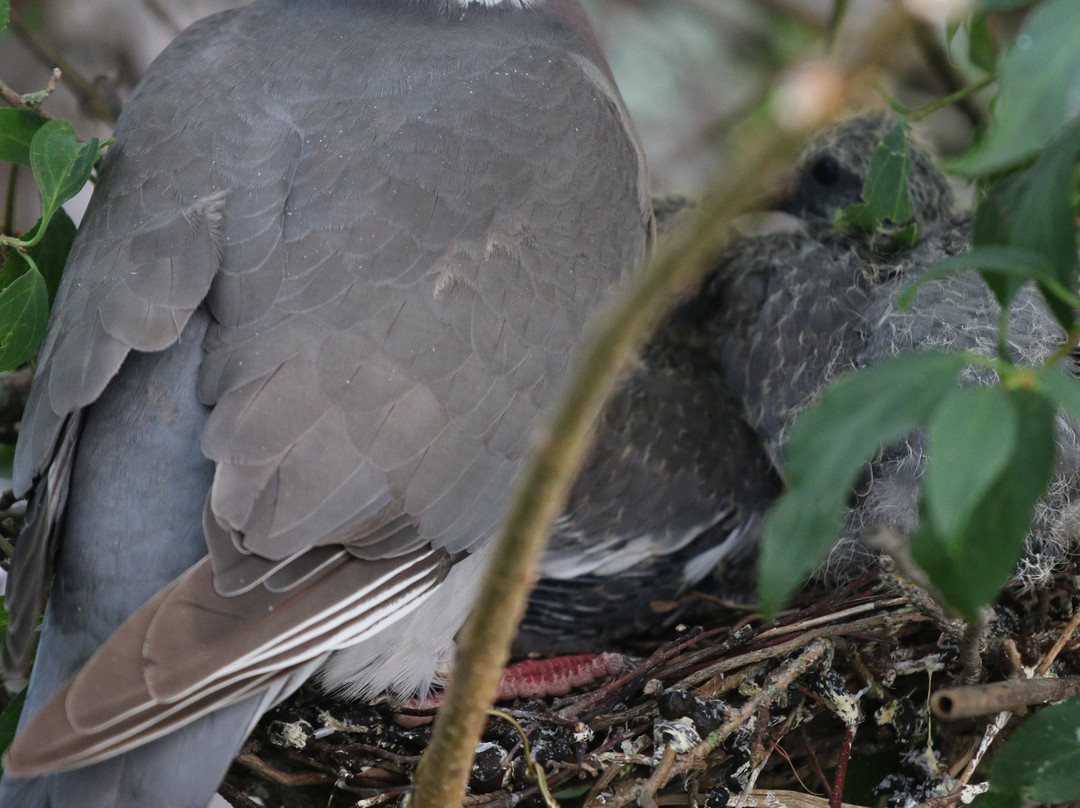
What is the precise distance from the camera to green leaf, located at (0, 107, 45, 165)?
61.3 inches

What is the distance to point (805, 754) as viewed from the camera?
1.66 m

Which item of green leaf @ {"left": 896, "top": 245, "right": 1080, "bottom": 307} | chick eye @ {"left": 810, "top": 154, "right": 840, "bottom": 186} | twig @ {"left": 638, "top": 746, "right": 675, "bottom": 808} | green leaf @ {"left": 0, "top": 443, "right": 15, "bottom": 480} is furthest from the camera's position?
chick eye @ {"left": 810, "top": 154, "right": 840, "bottom": 186}

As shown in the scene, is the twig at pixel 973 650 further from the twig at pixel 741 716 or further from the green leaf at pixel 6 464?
→ the green leaf at pixel 6 464

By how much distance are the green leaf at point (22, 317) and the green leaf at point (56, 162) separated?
93 mm

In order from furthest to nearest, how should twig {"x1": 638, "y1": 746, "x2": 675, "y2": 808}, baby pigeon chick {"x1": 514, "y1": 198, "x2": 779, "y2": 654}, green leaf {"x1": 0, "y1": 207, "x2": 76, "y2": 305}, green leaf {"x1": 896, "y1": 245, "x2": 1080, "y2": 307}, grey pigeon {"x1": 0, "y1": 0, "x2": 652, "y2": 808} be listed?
baby pigeon chick {"x1": 514, "y1": 198, "x2": 779, "y2": 654} < green leaf {"x1": 0, "y1": 207, "x2": 76, "y2": 305} < twig {"x1": 638, "y1": 746, "x2": 675, "y2": 808} < grey pigeon {"x1": 0, "y1": 0, "x2": 652, "y2": 808} < green leaf {"x1": 896, "y1": 245, "x2": 1080, "y2": 307}

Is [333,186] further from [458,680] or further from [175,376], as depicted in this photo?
[458,680]

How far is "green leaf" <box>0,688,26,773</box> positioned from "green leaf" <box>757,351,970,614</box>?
3.99ft

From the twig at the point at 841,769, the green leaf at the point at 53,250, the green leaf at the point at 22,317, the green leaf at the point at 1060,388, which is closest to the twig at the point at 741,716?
the twig at the point at 841,769

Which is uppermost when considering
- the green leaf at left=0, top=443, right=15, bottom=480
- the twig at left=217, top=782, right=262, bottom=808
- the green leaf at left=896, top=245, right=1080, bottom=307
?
the green leaf at left=0, top=443, right=15, bottom=480

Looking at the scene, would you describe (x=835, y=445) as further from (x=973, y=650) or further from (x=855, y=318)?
(x=855, y=318)

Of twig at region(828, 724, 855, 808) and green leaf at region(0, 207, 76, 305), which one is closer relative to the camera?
twig at region(828, 724, 855, 808)

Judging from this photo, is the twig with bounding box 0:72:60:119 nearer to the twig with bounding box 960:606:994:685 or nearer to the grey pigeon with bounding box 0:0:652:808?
the grey pigeon with bounding box 0:0:652:808

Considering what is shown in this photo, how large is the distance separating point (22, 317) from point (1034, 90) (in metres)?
1.28

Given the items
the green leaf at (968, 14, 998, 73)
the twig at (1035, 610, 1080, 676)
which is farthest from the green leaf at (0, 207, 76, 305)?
the twig at (1035, 610, 1080, 676)
